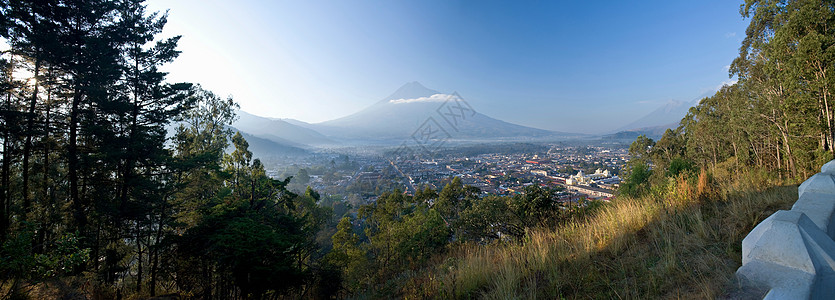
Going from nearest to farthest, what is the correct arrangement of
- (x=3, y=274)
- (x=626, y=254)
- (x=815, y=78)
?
(x=626, y=254) → (x=3, y=274) → (x=815, y=78)

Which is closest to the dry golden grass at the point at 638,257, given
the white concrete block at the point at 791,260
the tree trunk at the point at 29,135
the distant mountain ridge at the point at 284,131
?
the white concrete block at the point at 791,260

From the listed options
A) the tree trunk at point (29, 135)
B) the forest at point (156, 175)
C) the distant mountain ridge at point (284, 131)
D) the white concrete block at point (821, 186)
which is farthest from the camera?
the distant mountain ridge at point (284, 131)

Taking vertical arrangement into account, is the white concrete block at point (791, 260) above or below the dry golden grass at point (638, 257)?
above

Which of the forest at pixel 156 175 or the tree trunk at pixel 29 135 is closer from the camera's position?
the forest at pixel 156 175

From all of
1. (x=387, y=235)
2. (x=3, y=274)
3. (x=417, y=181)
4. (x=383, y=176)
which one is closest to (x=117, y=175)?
(x=3, y=274)

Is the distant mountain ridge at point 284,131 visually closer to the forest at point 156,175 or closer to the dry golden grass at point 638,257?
the forest at point 156,175

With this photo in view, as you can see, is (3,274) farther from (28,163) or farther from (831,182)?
(831,182)

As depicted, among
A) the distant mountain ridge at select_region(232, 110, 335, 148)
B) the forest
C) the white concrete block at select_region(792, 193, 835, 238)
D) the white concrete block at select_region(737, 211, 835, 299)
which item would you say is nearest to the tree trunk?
the forest

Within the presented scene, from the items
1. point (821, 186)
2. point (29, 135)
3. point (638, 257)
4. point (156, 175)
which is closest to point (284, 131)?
point (156, 175)
